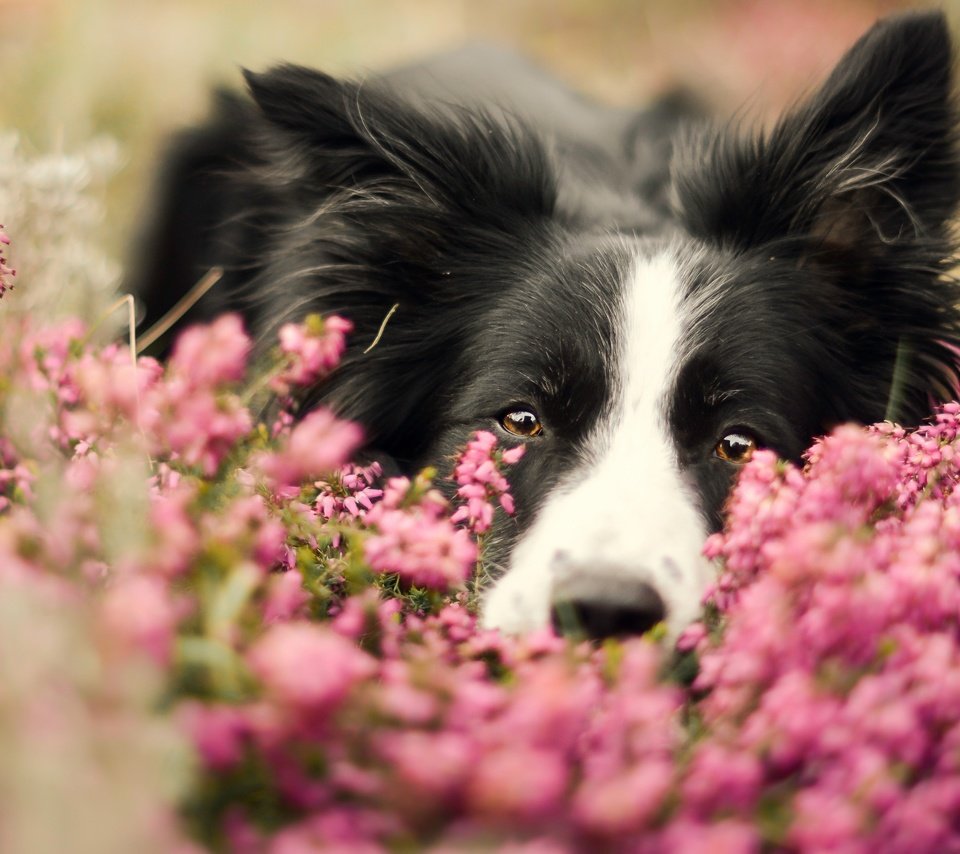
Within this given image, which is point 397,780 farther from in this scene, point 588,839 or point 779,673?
point 779,673

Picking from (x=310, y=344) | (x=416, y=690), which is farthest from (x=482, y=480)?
(x=416, y=690)

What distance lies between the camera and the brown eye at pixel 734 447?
7.30ft

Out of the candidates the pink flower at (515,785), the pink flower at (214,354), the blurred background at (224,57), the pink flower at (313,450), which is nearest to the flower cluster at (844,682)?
the pink flower at (515,785)

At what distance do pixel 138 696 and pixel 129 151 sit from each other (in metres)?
4.02

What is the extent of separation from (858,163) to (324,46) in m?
4.85

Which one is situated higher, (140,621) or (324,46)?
(324,46)

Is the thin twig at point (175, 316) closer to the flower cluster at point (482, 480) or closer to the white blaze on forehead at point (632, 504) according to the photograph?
the flower cluster at point (482, 480)

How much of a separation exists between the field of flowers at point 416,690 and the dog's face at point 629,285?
629mm

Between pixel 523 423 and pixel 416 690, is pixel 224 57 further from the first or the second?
pixel 416 690

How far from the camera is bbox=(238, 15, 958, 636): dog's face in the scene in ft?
7.27

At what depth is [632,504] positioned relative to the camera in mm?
1950

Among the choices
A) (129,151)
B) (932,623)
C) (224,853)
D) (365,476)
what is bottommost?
(224,853)

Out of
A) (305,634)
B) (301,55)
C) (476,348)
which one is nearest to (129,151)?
(301,55)

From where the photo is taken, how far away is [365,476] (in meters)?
2.25
